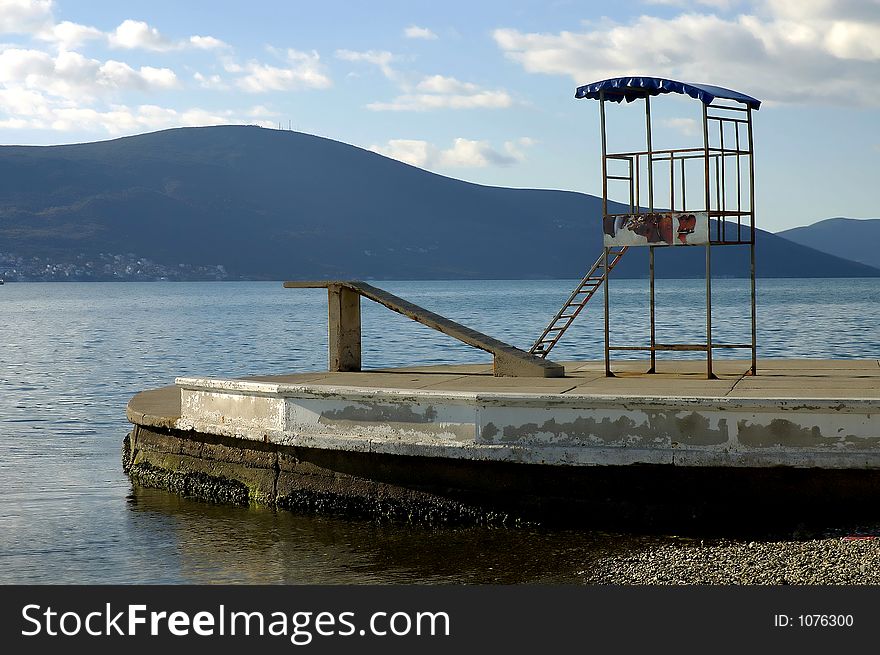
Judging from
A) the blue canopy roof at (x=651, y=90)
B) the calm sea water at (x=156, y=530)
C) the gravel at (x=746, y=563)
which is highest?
the blue canopy roof at (x=651, y=90)

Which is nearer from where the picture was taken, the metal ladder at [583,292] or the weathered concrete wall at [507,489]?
the weathered concrete wall at [507,489]

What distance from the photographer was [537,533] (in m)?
13.8

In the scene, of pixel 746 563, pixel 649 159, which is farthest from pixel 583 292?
pixel 746 563

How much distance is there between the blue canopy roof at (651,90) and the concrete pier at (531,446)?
162 inches

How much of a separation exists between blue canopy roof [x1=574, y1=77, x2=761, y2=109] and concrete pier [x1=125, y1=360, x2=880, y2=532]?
4.12 m

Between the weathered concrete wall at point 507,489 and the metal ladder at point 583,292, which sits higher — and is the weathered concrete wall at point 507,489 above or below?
below

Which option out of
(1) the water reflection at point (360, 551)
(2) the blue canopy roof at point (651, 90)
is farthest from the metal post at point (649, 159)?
(1) the water reflection at point (360, 551)

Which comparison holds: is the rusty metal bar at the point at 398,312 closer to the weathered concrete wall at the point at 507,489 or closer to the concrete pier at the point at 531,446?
the concrete pier at the point at 531,446

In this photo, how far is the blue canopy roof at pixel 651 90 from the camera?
17375mm

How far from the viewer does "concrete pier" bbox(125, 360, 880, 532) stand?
12703 millimetres

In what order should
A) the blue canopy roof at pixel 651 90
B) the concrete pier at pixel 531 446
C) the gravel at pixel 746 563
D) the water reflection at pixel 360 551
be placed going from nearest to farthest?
the gravel at pixel 746 563 → the water reflection at pixel 360 551 → the concrete pier at pixel 531 446 → the blue canopy roof at pixel 651 90

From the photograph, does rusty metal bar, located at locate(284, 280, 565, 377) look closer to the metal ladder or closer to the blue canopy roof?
the metal ladder

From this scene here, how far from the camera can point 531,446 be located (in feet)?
44.2

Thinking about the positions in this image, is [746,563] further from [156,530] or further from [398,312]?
[398,312]
